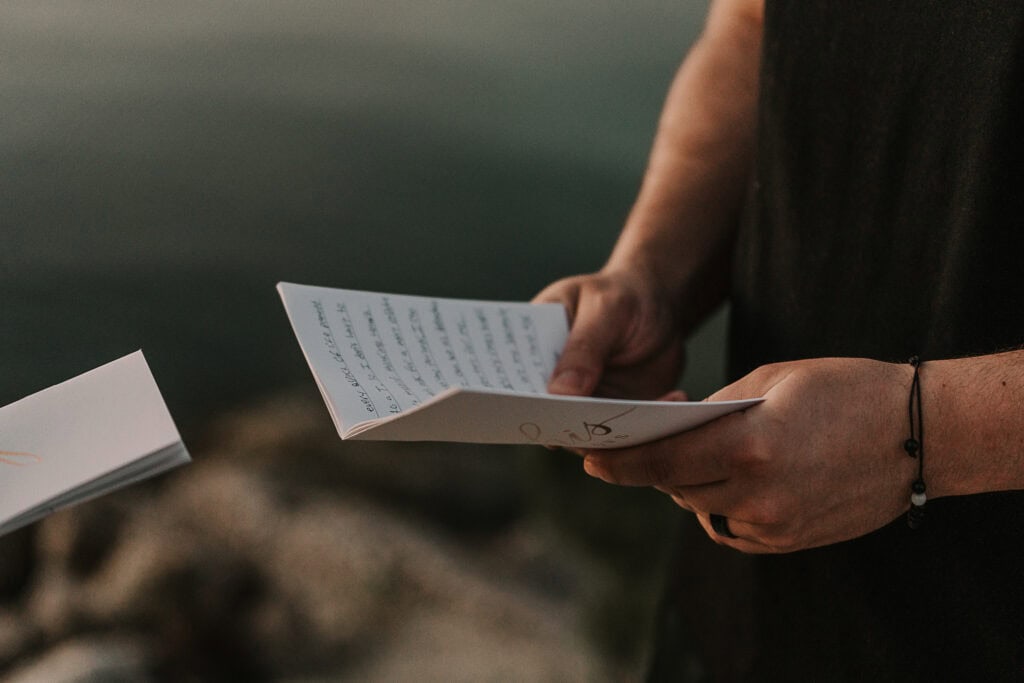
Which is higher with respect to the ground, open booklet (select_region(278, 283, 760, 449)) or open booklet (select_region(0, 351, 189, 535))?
open booklet (select_region(0, 351, 189, 535))

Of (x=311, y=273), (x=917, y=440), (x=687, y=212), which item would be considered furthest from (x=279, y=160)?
(x=917, y=440)

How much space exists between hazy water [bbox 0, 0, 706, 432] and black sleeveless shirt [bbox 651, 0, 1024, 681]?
50cm

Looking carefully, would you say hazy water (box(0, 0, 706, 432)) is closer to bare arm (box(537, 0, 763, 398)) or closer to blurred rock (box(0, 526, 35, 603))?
blurred rock (box(0, 526, 35, 603))

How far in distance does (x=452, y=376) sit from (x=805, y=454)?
262 mm

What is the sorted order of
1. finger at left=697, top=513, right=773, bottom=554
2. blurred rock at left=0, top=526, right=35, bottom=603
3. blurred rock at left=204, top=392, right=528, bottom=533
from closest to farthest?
finger at left=697, top=513, right=773, bottom=554, blurred rock at left=0, top=526, right=35, bottom=603, blurred rock at left=204, top=392, right=528, bottom=533

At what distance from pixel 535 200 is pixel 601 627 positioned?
83 cm

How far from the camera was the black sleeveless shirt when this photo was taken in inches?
27.1

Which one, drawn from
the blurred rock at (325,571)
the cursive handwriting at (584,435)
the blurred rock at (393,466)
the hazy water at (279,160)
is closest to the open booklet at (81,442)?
the hazy water at (279,160)

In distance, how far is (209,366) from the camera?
33.2 inches

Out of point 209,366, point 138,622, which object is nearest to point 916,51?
point 209,366

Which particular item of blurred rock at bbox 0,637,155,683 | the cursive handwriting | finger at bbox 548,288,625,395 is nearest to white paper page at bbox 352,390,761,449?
the cursive handwriting

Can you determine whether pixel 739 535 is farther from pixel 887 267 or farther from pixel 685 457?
pixel 887 267

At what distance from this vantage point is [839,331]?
2.78ft

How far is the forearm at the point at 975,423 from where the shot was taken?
0.60m
